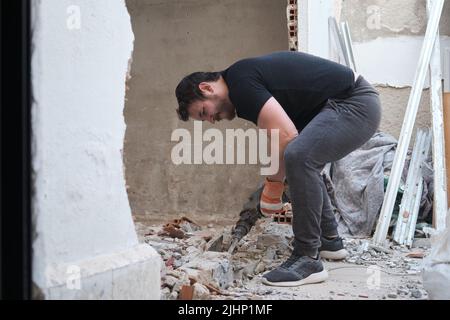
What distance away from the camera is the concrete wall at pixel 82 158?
150 centimetres

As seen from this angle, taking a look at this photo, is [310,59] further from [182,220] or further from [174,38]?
[174,38]

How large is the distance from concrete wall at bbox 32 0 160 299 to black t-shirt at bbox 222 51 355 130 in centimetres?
75

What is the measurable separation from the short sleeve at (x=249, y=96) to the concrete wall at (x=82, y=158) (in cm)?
73

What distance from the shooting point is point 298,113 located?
2.81 meters

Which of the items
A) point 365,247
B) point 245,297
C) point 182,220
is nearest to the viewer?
point 245,297

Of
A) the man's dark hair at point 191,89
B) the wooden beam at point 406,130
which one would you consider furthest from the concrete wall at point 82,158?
the wooden beam at point 406,130

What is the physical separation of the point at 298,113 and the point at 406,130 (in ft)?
6.04

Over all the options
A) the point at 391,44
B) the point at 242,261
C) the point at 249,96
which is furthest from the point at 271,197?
the point at 391,44

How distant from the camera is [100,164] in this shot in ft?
5.75

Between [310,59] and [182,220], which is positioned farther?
[182,220]

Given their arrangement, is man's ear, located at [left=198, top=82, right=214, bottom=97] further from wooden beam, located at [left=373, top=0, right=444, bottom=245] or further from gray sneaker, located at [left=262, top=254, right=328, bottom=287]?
wooden beam, located at [left=373, top=0, right=444, bottom=245]

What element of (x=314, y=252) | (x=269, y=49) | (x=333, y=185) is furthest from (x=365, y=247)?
(x=269, y=49)

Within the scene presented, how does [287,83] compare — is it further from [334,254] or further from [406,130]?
[406,130]

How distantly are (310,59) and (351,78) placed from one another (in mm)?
246
